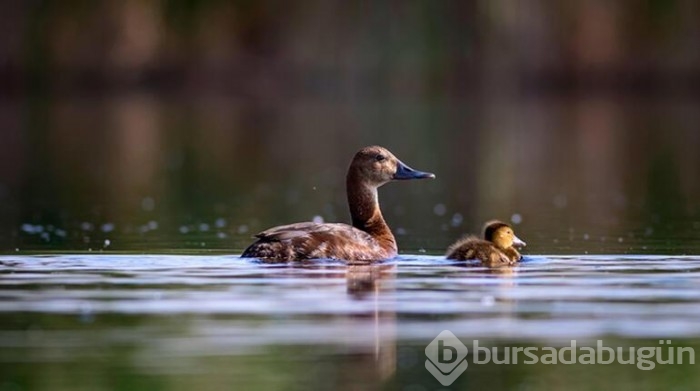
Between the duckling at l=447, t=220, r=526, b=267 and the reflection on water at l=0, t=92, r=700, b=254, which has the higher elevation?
the duckling at l=447, t=220, r=526, b=267

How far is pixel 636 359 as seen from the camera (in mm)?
8438

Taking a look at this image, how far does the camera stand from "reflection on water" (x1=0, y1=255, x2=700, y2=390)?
26.6 ft

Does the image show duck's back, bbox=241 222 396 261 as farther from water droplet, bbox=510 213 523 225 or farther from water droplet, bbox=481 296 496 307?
water droplet, bbox=510 213 523 225

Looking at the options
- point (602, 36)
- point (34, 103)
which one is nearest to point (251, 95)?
point (34, 103)

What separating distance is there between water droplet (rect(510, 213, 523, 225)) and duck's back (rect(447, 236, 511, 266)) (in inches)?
169

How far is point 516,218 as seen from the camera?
16969 mm

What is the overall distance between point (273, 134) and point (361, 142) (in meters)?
4.34

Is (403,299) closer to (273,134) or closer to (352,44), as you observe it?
(273,134)

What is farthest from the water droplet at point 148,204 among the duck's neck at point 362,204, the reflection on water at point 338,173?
the duck's neck at point 362,204

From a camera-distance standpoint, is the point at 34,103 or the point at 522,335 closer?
the point at 522,335

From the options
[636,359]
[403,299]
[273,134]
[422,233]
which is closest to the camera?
[636,359]

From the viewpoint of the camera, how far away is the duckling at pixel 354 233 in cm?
1200

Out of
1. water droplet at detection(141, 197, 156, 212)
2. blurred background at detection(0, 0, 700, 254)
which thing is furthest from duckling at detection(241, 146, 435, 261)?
water droplet at detection(141, 197, 156, 212)

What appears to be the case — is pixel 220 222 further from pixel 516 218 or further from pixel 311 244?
pixel 311 244
